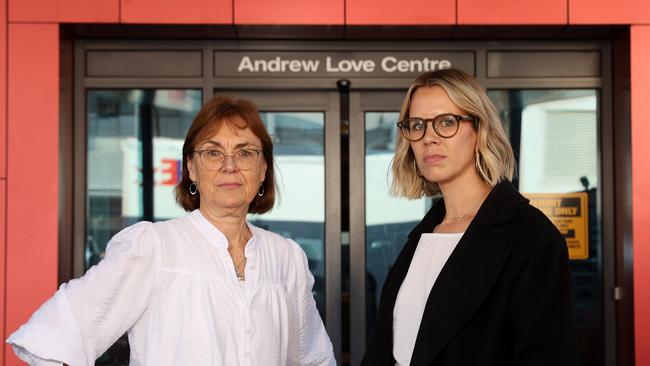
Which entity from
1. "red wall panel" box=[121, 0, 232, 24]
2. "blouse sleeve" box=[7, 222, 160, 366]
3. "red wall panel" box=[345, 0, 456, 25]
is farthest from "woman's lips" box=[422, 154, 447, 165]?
"red wall panel" box=[121, 0, 232, 24]

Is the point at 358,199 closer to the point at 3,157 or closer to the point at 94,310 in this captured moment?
the point at 3,157

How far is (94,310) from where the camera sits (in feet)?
8.21

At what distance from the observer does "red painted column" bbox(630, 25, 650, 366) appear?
5176mm

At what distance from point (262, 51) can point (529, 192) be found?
2039 mm

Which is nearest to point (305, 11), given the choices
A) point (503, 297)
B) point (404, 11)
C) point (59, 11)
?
point (404, 11)

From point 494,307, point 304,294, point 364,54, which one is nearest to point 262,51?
point 364,54

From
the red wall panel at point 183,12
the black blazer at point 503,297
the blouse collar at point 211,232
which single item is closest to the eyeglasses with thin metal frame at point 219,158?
the blouse collar at point 211,232

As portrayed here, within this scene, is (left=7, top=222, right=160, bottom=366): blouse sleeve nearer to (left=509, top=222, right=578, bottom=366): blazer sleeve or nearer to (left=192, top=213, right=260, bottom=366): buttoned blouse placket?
(left=192, top=213, right=260, bottom=366): buttoned blouse placket

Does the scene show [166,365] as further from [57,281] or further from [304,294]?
[57,281]

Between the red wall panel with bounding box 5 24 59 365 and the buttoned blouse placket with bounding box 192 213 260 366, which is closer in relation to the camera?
the buttoned blouse placket with bounding box 192 213 260 366

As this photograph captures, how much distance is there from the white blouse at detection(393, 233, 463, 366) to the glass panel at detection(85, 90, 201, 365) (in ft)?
10.8

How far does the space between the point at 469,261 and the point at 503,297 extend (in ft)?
0.53

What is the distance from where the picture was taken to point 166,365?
97.8 inches

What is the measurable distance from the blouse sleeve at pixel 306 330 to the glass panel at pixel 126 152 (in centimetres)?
266
